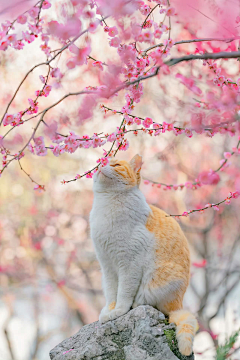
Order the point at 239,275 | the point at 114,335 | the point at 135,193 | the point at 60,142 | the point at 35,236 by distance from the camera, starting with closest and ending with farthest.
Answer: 1. the point at 60,142
2. the point at 114,335
3. the point at 135,193
4. the point at 239,275
5. the point at 35,236

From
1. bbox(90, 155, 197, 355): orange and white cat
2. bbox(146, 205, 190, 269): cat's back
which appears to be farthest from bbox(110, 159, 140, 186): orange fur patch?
bbox(146, 205, 190, 269): cat's back

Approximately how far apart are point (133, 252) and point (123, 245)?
0.06 m

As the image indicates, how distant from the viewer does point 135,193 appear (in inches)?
74.3

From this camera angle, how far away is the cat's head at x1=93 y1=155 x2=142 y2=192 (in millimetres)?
1833

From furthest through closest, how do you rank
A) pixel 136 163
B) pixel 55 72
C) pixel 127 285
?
pixel 136 163
pixel 127 285
pixel 55 72

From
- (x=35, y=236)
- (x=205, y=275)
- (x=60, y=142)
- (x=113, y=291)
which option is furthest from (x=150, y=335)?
(x=35, y=236)

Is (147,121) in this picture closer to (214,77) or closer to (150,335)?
(214,77)

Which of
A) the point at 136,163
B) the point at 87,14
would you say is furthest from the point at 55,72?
the point at 136,163

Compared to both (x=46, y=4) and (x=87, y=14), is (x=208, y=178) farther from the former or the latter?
(x=46, y=4)

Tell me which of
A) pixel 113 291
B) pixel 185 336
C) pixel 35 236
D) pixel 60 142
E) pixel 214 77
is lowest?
pixel 185 336

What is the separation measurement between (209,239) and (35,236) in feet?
5.44

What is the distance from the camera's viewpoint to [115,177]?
183 centimetres

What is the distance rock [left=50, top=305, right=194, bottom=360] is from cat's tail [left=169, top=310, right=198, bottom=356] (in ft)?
0.09

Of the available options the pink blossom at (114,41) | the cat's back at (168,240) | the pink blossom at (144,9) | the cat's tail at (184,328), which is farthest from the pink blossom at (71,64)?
the cat's tail at (184,328)
